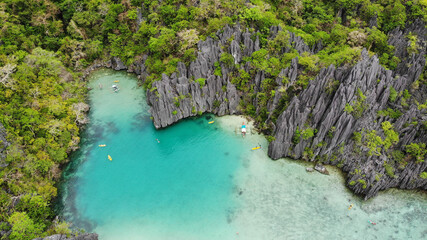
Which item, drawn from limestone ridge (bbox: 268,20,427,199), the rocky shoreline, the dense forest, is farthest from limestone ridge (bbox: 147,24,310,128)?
limestone ridge (bbox: 268,20,427,199)

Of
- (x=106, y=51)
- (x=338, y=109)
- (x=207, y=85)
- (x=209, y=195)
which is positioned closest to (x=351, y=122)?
(x=338, y=109)

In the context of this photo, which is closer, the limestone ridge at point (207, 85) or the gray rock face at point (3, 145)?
the gray rock face at point (3, 145)

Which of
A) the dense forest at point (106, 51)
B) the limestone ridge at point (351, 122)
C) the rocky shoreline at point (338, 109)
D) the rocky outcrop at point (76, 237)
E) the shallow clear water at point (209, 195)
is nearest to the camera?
the rocky outcrop at point (76, 237)

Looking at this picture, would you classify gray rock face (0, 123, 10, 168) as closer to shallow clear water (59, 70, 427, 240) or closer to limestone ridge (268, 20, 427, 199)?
shallow clear water (59, 70, 427, 240)

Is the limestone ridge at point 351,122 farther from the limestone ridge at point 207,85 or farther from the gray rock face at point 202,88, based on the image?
the gray rock face at point 202,88

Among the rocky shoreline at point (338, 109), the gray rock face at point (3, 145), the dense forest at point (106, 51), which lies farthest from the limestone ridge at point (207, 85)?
the gray rock face at point (3, 145)

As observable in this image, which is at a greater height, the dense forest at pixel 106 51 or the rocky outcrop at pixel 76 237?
the dense forest at pixel 106 51

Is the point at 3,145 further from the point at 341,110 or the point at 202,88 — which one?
the point at 341,110

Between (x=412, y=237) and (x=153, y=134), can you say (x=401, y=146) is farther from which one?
(x=153, y=134)
